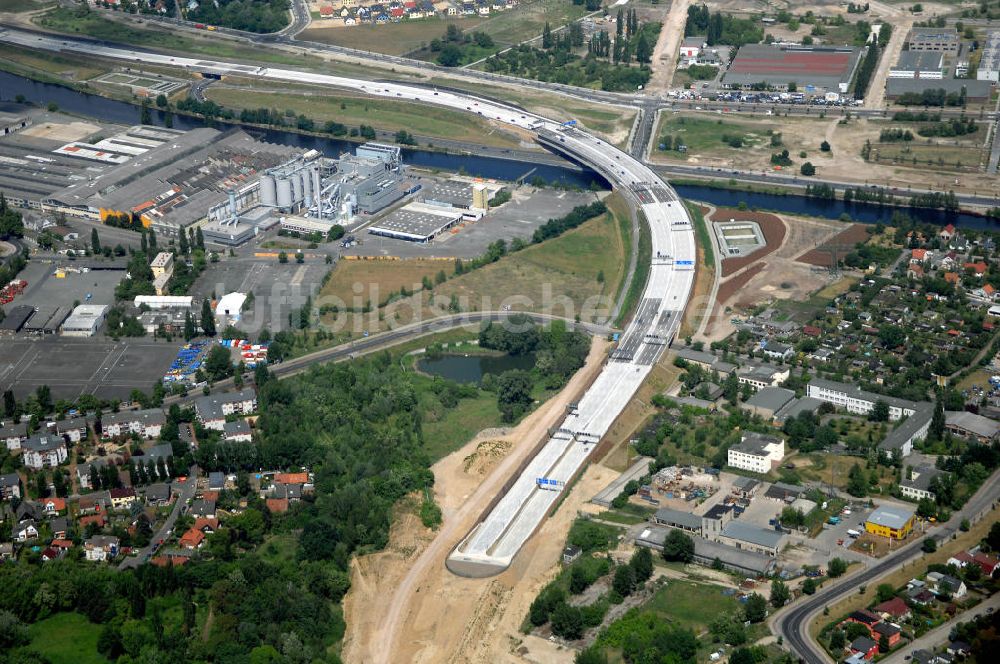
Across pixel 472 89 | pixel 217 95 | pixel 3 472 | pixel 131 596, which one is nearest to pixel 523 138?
pixel 472 89

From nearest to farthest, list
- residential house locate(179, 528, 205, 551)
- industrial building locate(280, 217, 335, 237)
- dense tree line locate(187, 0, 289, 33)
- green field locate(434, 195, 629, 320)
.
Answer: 1. residential house locate(179, 528, 205, 551)
2. green field locate(434, 195, 629, 320)
3. industrial building locate(280, 217, 335, 237)
4. dense tree line locate(187, 0, 289, 33)

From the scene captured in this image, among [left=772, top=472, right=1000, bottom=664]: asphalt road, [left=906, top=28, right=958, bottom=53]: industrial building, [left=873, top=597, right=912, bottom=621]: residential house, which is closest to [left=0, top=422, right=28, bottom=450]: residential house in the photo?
[left=772, top=472, right=1000, bottom=664]: asphalt road

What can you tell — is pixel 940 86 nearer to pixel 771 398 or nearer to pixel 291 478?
pixel 771 398

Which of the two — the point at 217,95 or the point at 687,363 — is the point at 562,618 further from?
the point at 217,95

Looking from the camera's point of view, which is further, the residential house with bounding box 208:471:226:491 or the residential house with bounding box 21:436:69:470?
the residential house with bounding box 21:436:69:470

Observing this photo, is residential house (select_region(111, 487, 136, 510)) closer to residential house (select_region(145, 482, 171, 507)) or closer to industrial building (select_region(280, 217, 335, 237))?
residential house (select_region(145, 482, 171, 507))

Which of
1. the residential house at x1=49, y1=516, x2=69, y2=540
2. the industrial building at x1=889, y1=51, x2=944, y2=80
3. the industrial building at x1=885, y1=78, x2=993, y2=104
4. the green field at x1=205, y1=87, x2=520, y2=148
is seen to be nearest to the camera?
the residential house at x1=49, y1=516, x2=69, y2=540

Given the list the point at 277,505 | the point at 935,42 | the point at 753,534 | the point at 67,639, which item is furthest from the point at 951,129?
the point at 67,639
